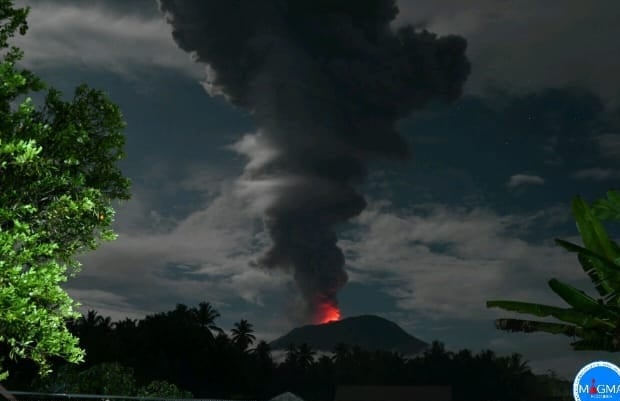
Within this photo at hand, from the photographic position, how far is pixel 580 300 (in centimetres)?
1280

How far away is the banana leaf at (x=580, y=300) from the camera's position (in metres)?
12.7

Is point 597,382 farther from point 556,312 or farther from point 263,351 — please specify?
point 263,351

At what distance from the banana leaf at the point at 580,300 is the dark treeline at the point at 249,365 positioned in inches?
1705

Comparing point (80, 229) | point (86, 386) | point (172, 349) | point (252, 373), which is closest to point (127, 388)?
point (86, 386)

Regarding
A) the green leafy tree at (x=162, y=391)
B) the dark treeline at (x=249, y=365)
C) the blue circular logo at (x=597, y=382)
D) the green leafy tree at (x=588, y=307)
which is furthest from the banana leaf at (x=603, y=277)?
the dark treeline at (x=249, y=365)

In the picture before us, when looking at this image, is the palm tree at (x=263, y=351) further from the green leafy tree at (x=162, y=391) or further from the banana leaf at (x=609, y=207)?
the banana leaf at (x=609, y=207)

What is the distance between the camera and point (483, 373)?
373ft

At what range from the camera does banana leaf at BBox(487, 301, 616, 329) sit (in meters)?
12.6

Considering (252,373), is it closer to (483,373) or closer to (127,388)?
(483,373)

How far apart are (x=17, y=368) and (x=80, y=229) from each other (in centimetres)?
4638

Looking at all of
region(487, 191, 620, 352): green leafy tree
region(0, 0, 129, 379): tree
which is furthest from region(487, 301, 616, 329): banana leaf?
region(0, 0, 129, 379): tree

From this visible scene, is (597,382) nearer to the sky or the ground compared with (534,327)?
nearer to the ground

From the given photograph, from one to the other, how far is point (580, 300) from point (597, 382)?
120 inches

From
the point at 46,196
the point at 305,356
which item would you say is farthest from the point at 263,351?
the point at 46,196
